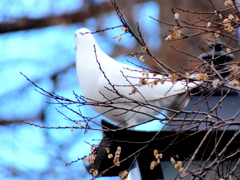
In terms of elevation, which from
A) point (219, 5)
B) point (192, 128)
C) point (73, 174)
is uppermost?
point (219, 5)

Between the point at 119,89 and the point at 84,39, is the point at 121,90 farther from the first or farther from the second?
the point at 84,39

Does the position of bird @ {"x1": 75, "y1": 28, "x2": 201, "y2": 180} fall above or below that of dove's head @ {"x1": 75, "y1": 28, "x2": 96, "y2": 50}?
below

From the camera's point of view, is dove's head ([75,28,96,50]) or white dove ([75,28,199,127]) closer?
white dove ([75,28,199,127])

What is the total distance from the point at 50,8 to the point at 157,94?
16.8 ft

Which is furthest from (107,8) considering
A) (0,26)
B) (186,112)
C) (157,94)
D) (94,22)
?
(186,112)

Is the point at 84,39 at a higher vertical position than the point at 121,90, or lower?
higher

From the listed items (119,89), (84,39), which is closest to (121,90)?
(119,89)

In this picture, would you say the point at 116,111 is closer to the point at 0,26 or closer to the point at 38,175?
the point at 38,175

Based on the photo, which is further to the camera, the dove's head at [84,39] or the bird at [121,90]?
the dove's head at [84,39]

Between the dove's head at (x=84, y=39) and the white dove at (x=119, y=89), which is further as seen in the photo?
the dove's head at (x=84, y=39)

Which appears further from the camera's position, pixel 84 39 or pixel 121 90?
pixel 84 39

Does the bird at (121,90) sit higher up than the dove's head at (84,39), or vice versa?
the dove's head at (84,39)

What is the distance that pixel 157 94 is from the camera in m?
3.26

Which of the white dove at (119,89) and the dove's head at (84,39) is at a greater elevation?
the dove's head at (84,39)
